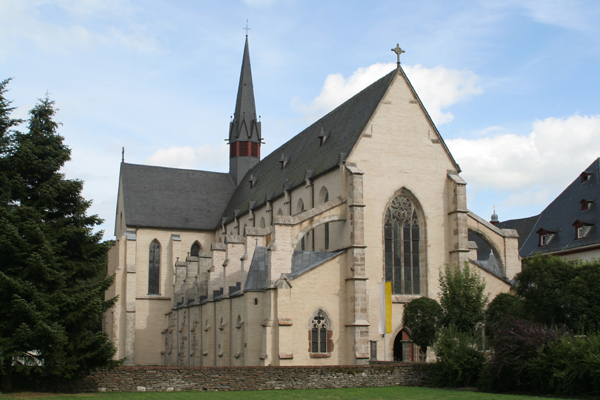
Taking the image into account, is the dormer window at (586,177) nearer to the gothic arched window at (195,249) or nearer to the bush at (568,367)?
the bush at (568,367)

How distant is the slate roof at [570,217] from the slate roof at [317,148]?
18.9 m

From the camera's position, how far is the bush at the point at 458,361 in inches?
963

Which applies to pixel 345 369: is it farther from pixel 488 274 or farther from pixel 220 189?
pixel 220 189

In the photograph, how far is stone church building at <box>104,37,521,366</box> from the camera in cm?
2948

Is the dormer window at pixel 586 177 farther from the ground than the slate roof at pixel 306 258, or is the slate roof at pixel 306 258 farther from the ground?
the dormer window at pixel 586 177

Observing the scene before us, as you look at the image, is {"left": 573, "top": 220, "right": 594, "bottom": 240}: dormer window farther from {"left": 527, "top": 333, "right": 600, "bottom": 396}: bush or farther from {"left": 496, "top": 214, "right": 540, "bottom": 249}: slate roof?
{"left": 527, "top": 333, "right": 600, "bottom": 396}: bush

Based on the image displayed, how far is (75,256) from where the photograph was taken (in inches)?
960

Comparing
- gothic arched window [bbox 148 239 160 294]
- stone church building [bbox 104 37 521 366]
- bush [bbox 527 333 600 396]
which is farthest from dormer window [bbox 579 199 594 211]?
gothic arched window [bbox 148 239 160 294]

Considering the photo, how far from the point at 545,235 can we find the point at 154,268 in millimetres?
29648

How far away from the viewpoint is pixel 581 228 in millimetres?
44562

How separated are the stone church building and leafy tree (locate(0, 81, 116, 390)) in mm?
8622

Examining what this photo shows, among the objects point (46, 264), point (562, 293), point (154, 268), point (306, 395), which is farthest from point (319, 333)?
point (154, 268)

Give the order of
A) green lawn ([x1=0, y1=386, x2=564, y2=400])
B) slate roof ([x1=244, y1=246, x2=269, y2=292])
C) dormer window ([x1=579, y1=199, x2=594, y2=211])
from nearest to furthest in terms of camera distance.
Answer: green lawn ([x1=0, y1=386, x2=564, y2=400]) → slate roof ([x1=244, y1=246, x2=269, y2=292]) → dormer window ([x1=579, y1=199, x2=594, y2=211])

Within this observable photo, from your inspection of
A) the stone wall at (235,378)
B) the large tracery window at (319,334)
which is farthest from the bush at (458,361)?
the large tracery window at (319,334)
